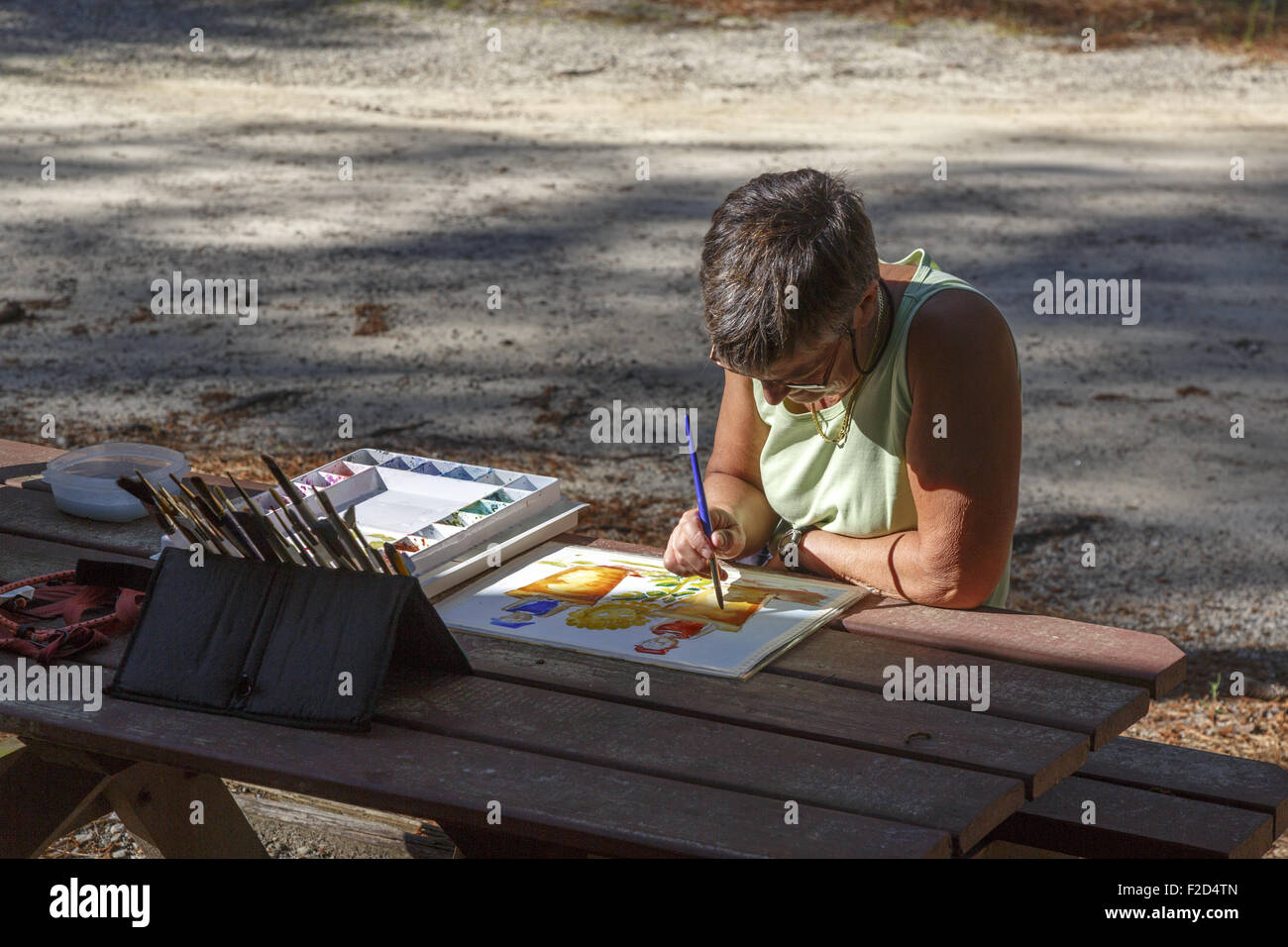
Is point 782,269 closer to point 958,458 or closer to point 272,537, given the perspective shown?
point 958,458

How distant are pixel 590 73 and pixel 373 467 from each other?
9.97 meters

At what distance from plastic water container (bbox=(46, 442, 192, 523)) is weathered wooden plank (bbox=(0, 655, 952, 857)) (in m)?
0.76

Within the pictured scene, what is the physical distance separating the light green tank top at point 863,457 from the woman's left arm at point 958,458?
0.06 meters

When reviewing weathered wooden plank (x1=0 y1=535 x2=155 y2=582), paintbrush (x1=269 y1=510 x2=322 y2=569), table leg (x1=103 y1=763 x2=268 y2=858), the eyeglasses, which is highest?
the eyeglasses

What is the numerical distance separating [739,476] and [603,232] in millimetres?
5898

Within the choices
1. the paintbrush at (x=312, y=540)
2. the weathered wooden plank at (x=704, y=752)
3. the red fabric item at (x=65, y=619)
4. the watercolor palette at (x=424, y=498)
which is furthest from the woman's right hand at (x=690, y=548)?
the red fabric item at (x=65, y=619)

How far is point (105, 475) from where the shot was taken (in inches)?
113

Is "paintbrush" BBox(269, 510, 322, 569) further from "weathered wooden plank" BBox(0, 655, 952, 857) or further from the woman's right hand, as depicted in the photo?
the woman's right hand

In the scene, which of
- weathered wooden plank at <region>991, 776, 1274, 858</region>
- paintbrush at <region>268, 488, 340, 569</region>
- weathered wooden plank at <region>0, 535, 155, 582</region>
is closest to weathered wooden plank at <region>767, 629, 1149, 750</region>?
weathered wooden plank at <region>991, 776, 1274, 858</region>

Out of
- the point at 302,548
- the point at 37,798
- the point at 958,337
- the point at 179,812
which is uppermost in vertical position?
the point at 958,337

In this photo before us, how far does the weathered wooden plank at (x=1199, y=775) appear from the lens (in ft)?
8.17

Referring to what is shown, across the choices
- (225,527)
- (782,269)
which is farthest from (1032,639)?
(225,527)

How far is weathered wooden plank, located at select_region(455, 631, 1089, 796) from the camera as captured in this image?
76.5 inches

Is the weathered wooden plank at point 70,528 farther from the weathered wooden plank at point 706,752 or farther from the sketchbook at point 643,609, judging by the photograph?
the weathered wooden plank at point 706,752
